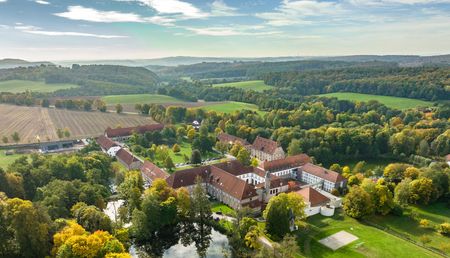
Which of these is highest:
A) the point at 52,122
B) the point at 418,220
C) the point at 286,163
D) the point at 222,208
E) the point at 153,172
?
the point at 52,122

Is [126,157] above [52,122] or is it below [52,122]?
below

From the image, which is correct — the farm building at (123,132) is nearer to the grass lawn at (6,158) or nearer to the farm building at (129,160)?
the farm building at (129,160)

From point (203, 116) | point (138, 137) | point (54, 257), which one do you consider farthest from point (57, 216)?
point (203, 116)

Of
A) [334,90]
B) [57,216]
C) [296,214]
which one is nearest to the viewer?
[57,216]

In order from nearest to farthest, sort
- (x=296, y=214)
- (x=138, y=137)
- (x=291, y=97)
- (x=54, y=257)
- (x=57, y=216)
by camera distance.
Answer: (x=54, y=257), (x=57, y=216), (x=296, y=214), (x=138, y=137), (x=291, y=97)

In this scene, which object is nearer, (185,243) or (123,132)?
(185,243)

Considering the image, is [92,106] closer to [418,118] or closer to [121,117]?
[121,117]

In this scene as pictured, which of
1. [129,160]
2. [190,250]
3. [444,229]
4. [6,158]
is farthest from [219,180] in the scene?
[6,158]

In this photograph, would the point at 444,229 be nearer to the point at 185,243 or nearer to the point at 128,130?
the point at 185,243
